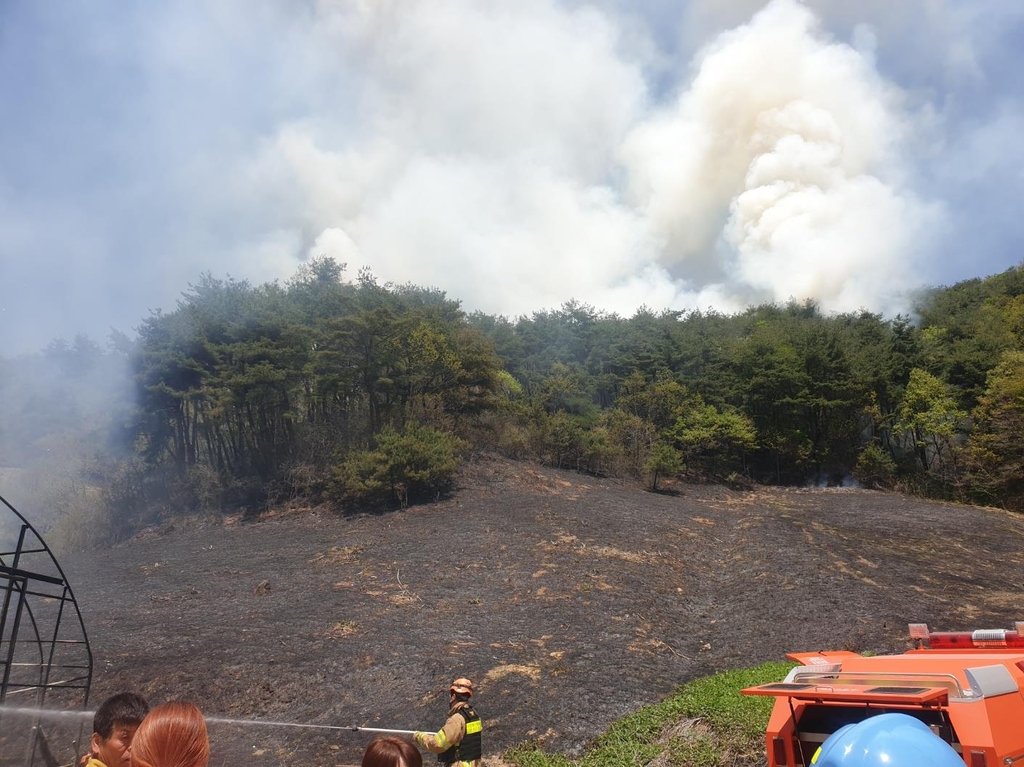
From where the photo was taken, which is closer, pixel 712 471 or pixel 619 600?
pixel 619 600

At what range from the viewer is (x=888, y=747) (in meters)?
1.99

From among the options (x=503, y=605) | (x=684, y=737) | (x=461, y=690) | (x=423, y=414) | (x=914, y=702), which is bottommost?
(x=684, y=737)

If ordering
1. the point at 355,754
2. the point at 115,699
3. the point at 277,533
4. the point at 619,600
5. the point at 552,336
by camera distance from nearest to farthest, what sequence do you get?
the point at 115,699 < the point at 355,754 < the point at 619,600 < the point at 277,533 < the point at 552,336

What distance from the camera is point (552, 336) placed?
5181 centimetres

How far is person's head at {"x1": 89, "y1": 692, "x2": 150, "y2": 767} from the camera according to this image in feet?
8.66

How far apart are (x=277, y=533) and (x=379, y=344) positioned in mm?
8107

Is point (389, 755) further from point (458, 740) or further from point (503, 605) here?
point (503, 605)

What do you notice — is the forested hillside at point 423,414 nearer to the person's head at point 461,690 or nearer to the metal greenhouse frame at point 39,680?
the metal greenhouse frame at point 39,680

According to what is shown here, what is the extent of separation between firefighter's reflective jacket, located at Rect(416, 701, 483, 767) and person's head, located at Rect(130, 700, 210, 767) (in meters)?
2.47

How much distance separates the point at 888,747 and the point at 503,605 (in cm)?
1002

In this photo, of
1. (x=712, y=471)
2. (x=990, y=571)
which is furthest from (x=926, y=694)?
(x=712, y=471)

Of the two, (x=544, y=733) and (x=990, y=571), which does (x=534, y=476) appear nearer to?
(x=990, y=571)

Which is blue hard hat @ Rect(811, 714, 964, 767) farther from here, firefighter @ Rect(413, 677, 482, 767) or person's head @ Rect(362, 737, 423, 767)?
firefighter @ Rect(413, 677, 482, 767)

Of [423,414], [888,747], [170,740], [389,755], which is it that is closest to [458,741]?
[389,755]
